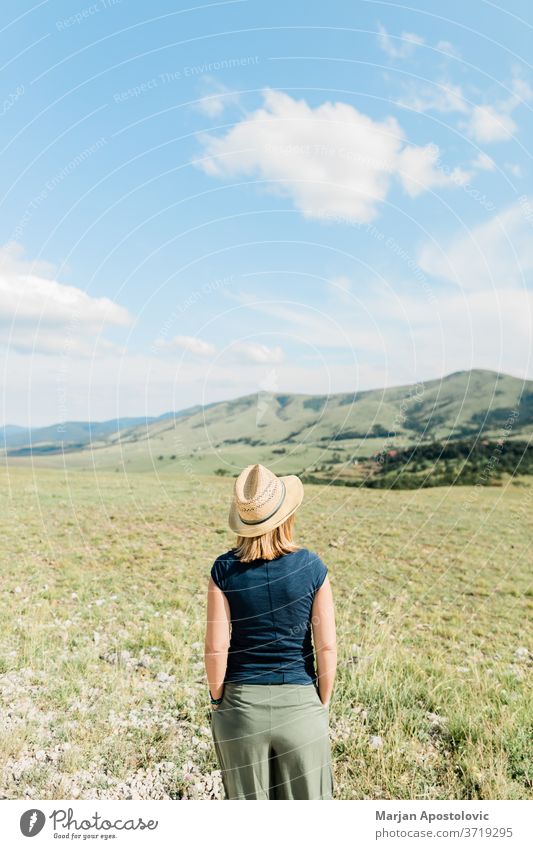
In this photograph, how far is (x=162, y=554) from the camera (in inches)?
592

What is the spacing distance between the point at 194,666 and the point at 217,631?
373 centimetres

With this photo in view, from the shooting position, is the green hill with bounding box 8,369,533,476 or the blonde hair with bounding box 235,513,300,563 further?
the green hill with bounding box 8,369,533,476

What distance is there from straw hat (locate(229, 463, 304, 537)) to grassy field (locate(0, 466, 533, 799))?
2607 mm

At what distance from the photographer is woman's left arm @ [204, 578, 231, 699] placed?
3.29 metres

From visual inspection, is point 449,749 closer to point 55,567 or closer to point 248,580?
point 248,580

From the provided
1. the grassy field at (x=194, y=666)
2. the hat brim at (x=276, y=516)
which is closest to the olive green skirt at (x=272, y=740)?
the hat brim at (x=276, y=516)

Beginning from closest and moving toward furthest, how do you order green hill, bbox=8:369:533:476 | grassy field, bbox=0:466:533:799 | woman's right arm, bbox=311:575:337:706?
woman's right arm, bbox=311:575:337:706 < grassy field, bbox=0:466:533:799 < green hill, bbox=8:369:533:476

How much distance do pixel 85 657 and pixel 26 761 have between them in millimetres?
1987

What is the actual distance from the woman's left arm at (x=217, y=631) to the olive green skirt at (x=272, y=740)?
0.51 ft

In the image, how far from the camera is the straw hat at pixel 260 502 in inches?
135

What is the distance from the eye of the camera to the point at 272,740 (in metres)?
3.25
